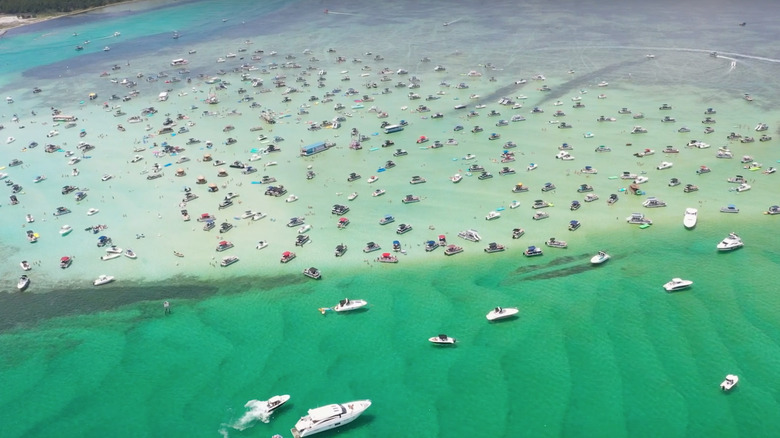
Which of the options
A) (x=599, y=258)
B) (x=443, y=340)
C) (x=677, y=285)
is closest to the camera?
(x=443, y=340)

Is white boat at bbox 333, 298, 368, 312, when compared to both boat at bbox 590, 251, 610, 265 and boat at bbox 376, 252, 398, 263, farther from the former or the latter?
boat at bbox 590, 251, 610, 265

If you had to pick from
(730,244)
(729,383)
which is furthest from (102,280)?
(730,244)

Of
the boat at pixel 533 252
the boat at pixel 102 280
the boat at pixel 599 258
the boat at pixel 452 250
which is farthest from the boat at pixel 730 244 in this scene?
the boat at pixel 102 280

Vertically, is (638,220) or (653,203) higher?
(653,203)

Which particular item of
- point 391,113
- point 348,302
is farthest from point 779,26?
point 348,302

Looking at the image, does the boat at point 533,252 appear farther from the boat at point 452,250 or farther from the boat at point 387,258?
the boat at point 387,258

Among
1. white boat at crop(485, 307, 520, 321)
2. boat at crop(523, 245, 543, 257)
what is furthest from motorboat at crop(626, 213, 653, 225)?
white boat at crop(485, 307, 520, 321)

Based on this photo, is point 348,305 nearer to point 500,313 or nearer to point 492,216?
point 500,313

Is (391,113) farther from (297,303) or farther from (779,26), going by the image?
(779,26)
